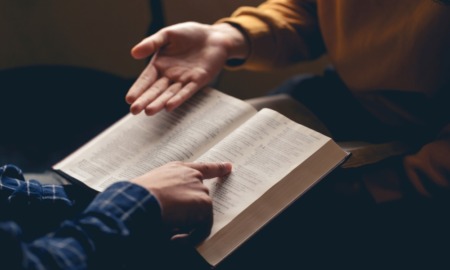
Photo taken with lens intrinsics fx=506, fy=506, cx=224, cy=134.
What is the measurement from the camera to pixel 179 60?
928 mm

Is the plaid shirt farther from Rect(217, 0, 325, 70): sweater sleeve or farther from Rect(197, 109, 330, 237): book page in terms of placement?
Rect(217, 0, 325, 70): sweater sleeve

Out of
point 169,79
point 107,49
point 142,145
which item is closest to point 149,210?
point 142,145

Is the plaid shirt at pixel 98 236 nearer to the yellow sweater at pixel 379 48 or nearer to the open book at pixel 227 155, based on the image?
the open book at pixel 227 155

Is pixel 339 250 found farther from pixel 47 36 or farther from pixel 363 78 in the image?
pixel 47 36

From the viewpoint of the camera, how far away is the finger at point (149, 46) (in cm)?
88

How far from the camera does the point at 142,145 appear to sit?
0.82 m

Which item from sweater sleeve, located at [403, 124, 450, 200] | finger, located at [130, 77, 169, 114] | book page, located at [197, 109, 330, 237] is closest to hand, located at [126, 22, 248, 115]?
finger, located at [130, 77, 169, 114]

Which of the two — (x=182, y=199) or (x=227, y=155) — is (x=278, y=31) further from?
(x=182, y=199)

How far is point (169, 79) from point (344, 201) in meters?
0.37

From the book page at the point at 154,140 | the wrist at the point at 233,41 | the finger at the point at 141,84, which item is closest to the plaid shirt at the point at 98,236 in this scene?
the book page at the point at 154,140

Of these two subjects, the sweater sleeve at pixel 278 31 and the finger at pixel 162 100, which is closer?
the finger at pixel 162 100

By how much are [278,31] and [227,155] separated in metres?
0.36

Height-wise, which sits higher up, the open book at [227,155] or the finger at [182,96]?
the finger at [182,96]

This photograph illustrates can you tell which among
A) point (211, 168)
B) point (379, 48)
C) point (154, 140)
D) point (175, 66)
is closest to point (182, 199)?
point (211, 168)
